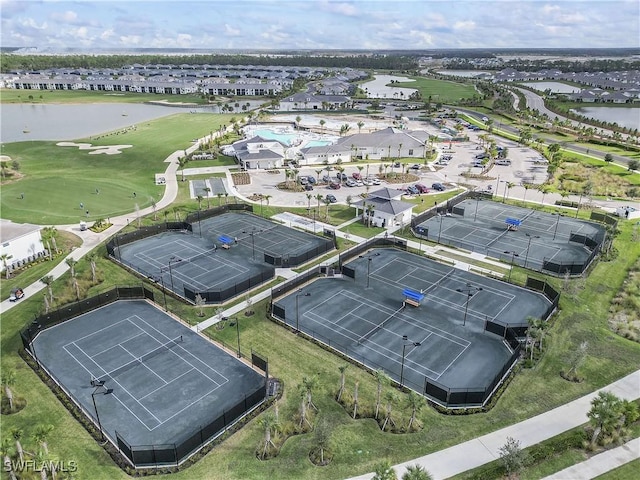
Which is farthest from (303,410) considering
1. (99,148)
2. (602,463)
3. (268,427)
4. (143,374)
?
(99,148)

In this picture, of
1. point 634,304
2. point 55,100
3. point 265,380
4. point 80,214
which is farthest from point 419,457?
point 55,100

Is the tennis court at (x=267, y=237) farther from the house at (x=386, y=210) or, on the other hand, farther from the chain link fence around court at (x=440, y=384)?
the chain link fence around court at (x=440, y=384)

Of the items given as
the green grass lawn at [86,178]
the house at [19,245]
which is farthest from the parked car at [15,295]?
the green grass lawn at [86,178]

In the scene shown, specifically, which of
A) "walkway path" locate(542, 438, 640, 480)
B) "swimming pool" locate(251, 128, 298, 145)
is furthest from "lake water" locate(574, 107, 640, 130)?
"walkway path" locate(542, 438, 640, 480)

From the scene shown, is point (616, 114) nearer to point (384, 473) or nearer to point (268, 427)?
point (384, 473)

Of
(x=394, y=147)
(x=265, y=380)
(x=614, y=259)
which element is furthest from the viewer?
(x=394, y=147)

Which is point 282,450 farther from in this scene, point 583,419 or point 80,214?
point 80,214

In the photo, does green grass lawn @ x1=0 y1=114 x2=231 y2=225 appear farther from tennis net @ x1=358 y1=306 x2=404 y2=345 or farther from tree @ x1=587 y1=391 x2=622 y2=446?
tree @ x1=587 y1=391 x2=622 y2=446
